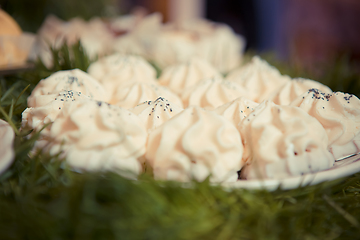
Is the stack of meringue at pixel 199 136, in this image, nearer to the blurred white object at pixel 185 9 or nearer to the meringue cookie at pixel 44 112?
the meringue cookie at pixel 44 112

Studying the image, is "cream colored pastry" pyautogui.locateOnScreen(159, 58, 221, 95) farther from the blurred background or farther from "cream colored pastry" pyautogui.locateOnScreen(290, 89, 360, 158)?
the blurred background

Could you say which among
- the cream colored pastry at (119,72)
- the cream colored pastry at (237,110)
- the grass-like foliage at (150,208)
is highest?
the cream colored pastry at (237,110)

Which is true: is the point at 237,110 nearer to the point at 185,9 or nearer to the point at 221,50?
the point at 221,50

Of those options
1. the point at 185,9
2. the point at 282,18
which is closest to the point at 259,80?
the point at 282,18

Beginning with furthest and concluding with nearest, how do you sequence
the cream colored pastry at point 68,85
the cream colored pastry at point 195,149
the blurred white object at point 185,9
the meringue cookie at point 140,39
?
the blurred white object at point 185,9 < the meringue cookie at point 140,39 < the cream colored pastry at point 68,85 < the cream colored pastry at point 195,149

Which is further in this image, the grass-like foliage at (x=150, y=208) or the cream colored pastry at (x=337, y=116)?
the cream colored pastry at (x=337, y=116)

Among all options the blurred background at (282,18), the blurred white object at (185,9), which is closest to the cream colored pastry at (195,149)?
the blurred background at (282,18)

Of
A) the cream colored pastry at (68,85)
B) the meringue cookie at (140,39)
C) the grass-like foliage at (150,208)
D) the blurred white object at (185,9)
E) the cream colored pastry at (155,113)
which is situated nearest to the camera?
the grass-like foliage at (150,208)
